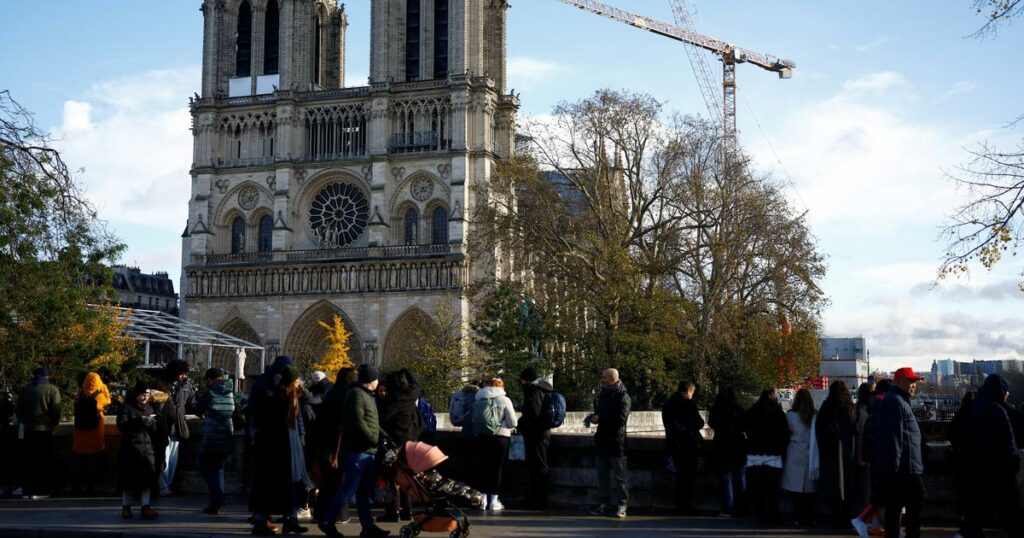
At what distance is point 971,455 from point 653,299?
2166cm

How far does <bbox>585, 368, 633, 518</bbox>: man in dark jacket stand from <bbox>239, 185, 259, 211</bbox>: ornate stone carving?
153 feet

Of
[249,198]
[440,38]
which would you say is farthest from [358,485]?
[249,198]

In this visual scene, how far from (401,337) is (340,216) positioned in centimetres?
721

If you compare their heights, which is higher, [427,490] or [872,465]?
[872,465]

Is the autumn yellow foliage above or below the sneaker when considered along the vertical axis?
above

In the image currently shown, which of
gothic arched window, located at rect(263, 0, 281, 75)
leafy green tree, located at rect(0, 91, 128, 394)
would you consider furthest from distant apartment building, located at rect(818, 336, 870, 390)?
leafy green tree, located at rect(0, 91, 128, 394)

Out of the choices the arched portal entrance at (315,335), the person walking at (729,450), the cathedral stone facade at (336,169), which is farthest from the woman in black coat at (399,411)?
the arched portal entrance at (315,335)

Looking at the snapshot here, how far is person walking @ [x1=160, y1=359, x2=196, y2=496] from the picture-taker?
39.7 feet

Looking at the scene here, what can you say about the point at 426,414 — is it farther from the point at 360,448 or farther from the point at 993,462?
the point at 993,462

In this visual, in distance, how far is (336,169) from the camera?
180ft

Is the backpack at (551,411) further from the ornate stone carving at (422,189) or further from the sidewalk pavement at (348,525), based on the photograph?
the ornate stone carving at (422,189)

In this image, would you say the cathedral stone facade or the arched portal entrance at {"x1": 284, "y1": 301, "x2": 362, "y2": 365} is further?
the arched portal entrance at {"x1": 284, "y1": 301, "x2": 362, "y2": 365}

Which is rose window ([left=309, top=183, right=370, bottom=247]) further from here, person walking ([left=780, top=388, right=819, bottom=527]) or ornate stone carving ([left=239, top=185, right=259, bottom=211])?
person walking ([left=780, top=388, right=819, bottom=527])

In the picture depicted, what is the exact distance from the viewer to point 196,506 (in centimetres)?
1273
